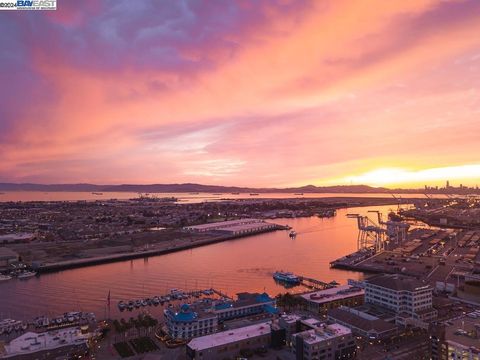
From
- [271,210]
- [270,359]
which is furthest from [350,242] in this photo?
[271,210]

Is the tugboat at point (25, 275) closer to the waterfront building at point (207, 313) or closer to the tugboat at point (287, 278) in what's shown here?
the waterfront building at point (207, 313)

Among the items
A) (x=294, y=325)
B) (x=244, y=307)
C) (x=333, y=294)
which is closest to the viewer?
(x=294, y=325)

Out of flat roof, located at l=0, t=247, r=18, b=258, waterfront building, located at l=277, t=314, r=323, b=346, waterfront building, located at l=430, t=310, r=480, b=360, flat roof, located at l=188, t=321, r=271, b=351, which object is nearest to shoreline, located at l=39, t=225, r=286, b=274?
flat roof, located at l=0, t=247, r=18, b=258

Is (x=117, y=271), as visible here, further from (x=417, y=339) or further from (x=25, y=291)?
(x=417, y=339)

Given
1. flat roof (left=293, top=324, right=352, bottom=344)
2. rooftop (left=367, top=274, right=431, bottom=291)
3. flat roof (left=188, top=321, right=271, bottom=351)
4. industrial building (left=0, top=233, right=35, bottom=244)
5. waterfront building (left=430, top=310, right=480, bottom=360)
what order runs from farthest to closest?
1. industrial building (left=0, top=233, right=35, bottom=244)
2. rooftop (left=367, top=274, right=431, bottom=291)
3. flat roof (left=188, top=321, right=271, bottom=351)
4. flat roof (left=293, top=324, right=352, bottom=344)
5. waterfront building (left=430, top=310, right=480, bottom=360)

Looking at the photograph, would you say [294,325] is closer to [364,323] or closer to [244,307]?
[364,323]

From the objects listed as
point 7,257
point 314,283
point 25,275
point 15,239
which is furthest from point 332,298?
point 15,239

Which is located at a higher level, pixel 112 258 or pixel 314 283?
pixel 112 258

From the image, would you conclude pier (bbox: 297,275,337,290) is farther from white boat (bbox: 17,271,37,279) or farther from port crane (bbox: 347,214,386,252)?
white boat (bbox: 17,271,37,279)

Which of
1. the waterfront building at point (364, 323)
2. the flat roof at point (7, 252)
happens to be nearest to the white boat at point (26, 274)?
the flat roof at point (7, 252)
